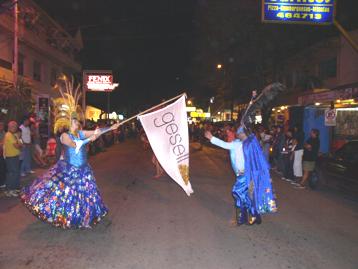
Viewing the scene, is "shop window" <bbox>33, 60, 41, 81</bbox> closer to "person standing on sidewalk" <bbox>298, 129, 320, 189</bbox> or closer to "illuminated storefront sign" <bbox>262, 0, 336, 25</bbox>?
"illuminated storefront sign" <bbox>262, 0, 336, 25</bbox>

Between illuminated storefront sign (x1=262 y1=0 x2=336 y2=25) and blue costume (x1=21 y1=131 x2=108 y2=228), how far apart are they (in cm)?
888

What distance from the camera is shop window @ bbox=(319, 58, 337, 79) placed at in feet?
80.1

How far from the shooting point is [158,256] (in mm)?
5551

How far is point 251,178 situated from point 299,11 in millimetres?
8279

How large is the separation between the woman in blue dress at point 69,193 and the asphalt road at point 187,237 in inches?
10.3

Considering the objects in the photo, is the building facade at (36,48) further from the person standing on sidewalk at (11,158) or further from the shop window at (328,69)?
the shop window at (328,69)

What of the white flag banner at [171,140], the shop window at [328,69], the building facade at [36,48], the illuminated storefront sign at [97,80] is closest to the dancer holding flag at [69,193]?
the white flag banner at [171,140]

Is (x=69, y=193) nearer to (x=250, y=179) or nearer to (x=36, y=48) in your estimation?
(x=250, y=179)

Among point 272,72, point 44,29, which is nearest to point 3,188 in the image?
point 272,72

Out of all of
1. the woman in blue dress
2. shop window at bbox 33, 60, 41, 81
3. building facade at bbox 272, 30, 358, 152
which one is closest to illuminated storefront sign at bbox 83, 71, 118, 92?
shop window at bbox 33, 60, 41, 81

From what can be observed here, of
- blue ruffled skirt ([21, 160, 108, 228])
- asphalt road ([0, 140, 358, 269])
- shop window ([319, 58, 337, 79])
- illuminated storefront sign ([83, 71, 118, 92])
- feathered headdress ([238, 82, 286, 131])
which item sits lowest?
asphalt road ([0, 140, 358, 269])

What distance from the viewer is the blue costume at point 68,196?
6.49 meters

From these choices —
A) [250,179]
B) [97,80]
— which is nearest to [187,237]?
[250,179]

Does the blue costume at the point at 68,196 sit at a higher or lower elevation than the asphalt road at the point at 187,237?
higher
